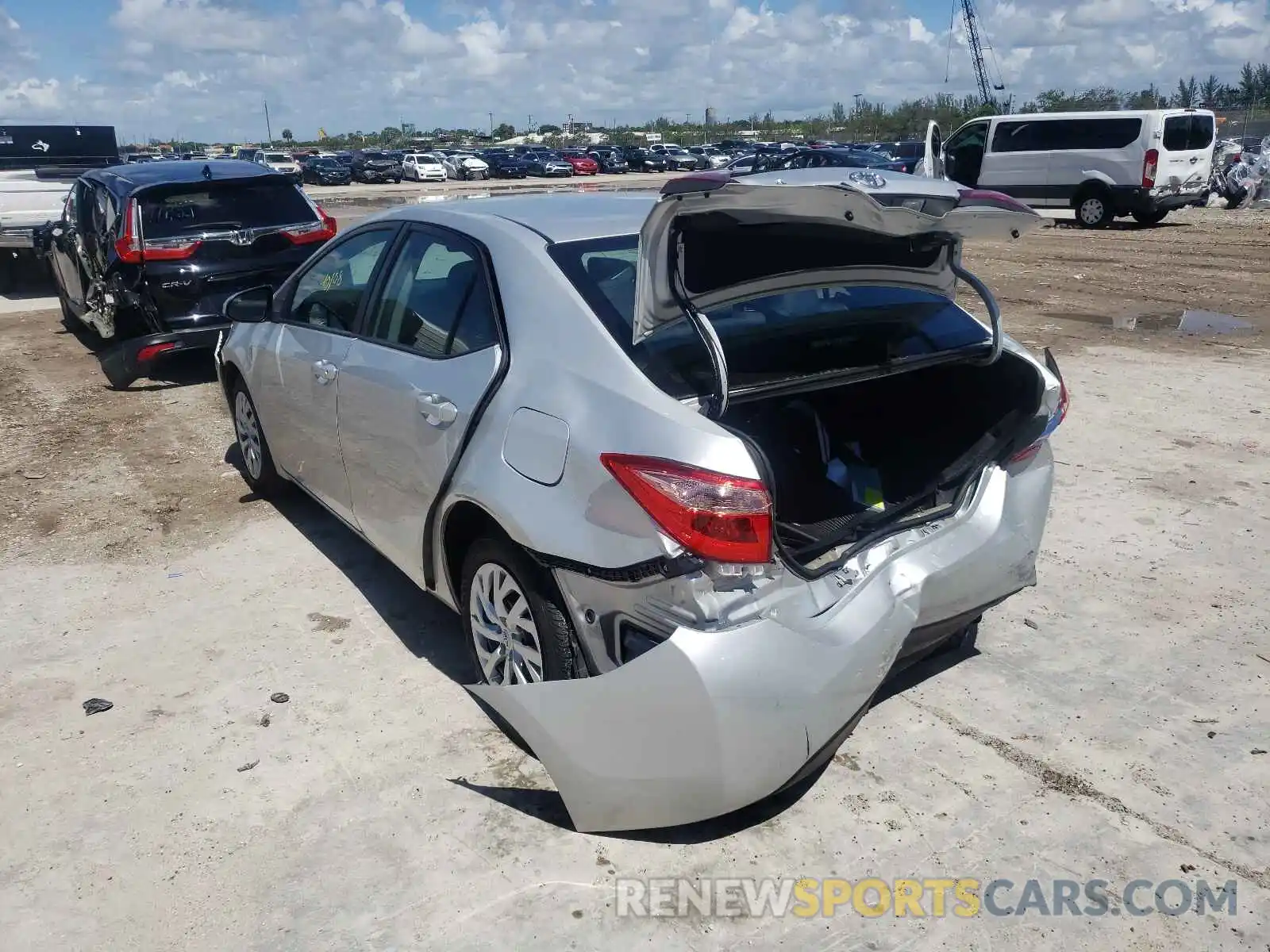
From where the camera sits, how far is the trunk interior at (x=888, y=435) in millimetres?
3533

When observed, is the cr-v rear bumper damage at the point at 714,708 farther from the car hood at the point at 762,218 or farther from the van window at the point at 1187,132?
the van window at the point at 1187,132

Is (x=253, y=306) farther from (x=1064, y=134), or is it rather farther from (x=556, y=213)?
(x=1064, y=134)

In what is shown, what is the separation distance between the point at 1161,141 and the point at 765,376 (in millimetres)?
19614

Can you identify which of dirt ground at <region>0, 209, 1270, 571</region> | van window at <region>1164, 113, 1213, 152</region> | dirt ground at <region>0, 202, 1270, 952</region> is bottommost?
dirt ground at <region>0, 202, 1270, 952</region>

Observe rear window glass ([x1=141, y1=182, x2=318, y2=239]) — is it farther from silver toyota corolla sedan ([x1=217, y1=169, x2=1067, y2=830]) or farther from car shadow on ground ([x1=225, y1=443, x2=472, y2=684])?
silver toyota corolla sedan ([x1=217, y1=169, x2=1067, y2=830])

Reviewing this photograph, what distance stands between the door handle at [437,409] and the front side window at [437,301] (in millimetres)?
164

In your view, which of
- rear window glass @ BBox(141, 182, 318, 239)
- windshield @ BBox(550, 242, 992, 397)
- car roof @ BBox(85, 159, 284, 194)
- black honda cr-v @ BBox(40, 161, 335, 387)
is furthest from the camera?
car roof @ BBox(85, 159, 284, 194)

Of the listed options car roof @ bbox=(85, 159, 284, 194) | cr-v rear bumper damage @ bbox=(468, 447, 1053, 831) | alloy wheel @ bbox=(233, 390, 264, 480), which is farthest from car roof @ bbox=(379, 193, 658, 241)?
car roof @ bbox=(85, 159, 284, 194)

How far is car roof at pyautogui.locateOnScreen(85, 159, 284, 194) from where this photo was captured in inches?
323

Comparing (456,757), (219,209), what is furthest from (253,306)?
(219,209)

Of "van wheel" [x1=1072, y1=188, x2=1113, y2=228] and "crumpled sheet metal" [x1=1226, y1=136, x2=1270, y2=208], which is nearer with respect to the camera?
"van wheel" [x1=1072, y1=188, x2=1113, y2=228]

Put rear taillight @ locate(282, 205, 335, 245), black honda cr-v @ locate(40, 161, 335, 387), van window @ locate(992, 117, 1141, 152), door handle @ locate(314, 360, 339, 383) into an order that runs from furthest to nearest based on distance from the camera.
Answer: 1. van window @ locate(992, 117, 1141, 152)
2. rear taillight @ locate(282, 205, 335, 245)
3. black honda cr-v @ locate(40, 161, 335, 387)
4. door handle @ locate(314, 360, 339, 383)

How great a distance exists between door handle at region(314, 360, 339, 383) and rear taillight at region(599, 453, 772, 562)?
208cm

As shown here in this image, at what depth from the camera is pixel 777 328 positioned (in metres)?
3.35
